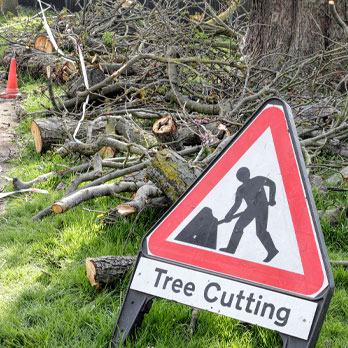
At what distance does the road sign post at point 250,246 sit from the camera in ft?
6.59

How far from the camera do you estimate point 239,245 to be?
2.17 metres

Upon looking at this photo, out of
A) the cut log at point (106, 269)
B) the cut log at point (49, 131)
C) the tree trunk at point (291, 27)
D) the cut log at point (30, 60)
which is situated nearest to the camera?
the cut log at point (106, 269)

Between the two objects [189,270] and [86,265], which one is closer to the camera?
[189,270]

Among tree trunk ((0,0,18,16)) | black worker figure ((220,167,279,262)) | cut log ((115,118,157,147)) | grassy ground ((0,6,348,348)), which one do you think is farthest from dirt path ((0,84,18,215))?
tree trunk ((0,0,18,16))

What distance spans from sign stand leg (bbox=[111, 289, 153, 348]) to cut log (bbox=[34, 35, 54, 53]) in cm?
653

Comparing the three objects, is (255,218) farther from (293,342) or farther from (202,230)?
(293,342)

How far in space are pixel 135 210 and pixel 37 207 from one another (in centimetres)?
124

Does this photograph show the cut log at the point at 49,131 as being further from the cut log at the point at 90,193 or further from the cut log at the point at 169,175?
the cut log at the point at 169,175

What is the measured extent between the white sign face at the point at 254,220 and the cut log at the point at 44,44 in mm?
6497

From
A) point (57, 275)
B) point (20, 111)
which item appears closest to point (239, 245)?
point (57, 275)

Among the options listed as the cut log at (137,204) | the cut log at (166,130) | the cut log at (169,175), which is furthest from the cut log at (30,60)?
the cut log at (169,175)

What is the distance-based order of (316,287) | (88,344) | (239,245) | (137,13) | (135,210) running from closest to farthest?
(316,287) < (239,245) < (88,344) < (135,210) < (137,13)

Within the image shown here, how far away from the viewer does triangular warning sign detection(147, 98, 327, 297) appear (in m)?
2.06

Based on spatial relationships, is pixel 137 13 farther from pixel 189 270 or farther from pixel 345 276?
pixel 189 270
